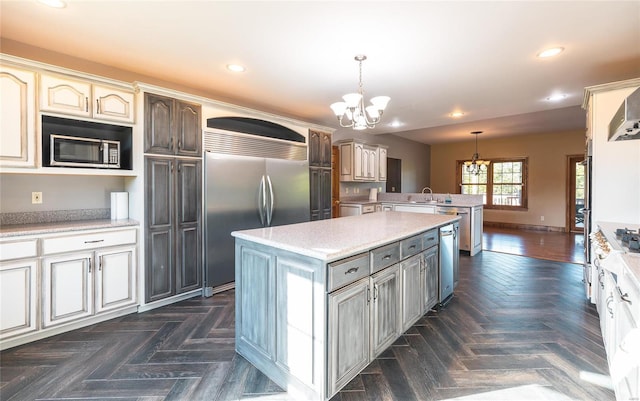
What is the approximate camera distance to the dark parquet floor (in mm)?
1850

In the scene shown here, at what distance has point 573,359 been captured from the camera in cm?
217

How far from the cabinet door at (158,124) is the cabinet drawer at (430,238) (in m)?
2.70

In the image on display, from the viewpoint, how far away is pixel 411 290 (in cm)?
245

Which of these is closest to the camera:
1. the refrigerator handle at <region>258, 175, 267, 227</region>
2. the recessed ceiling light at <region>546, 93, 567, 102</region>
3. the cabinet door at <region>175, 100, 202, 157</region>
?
the cabinet door at <region>175, 100, 202, 157</region>

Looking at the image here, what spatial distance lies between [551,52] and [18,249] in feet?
15.6

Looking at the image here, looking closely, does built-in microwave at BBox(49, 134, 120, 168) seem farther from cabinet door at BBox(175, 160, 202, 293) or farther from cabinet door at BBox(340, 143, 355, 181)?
cabinet door at BBox(340, 143, 355, 181)

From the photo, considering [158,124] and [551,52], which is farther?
[158,124]

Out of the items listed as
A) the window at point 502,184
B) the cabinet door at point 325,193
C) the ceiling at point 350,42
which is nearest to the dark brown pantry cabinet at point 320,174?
the cabinet door at point 325,193

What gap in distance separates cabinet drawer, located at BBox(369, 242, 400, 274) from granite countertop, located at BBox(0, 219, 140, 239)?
2345 mm

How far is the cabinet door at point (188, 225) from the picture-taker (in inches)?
129

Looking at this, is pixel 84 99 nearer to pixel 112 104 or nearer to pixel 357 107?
pixel 112 104

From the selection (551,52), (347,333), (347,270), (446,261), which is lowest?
(347,333)

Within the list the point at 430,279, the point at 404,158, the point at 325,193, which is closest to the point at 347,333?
the point at 430,279

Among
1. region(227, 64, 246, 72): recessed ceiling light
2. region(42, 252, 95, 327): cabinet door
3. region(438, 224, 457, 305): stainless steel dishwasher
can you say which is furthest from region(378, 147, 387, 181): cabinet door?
region(42, 252, 95, 327): cabinet door
